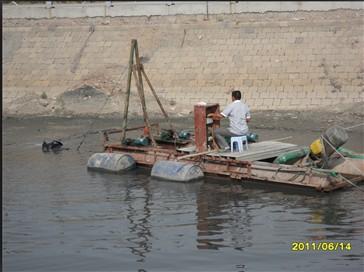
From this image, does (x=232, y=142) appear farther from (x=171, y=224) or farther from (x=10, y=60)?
(x=10, y=60)

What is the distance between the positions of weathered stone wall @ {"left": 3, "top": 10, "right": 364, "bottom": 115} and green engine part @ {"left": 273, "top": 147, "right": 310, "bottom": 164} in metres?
9.55

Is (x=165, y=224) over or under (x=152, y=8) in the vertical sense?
under

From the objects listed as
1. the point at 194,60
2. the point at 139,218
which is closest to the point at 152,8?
the point at 194,60

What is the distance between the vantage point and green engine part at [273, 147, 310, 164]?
14.6m

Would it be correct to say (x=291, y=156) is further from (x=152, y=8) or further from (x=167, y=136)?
(x=152, y=8)

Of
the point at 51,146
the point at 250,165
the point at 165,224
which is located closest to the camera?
the point at 165,224

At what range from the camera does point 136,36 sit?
2930 cm

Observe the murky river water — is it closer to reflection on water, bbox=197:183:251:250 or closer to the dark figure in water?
reflection on water, bbox=197:183:251:250

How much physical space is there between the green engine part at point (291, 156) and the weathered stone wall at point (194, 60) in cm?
955

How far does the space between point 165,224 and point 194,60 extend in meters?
15.9

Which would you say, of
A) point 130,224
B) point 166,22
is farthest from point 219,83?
point 130,224

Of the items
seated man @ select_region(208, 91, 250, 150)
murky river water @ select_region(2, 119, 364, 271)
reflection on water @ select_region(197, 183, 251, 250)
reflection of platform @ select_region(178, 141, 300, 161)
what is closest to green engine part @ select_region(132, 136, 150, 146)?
murky river water @ select_region(2, 119, 364, 271)
